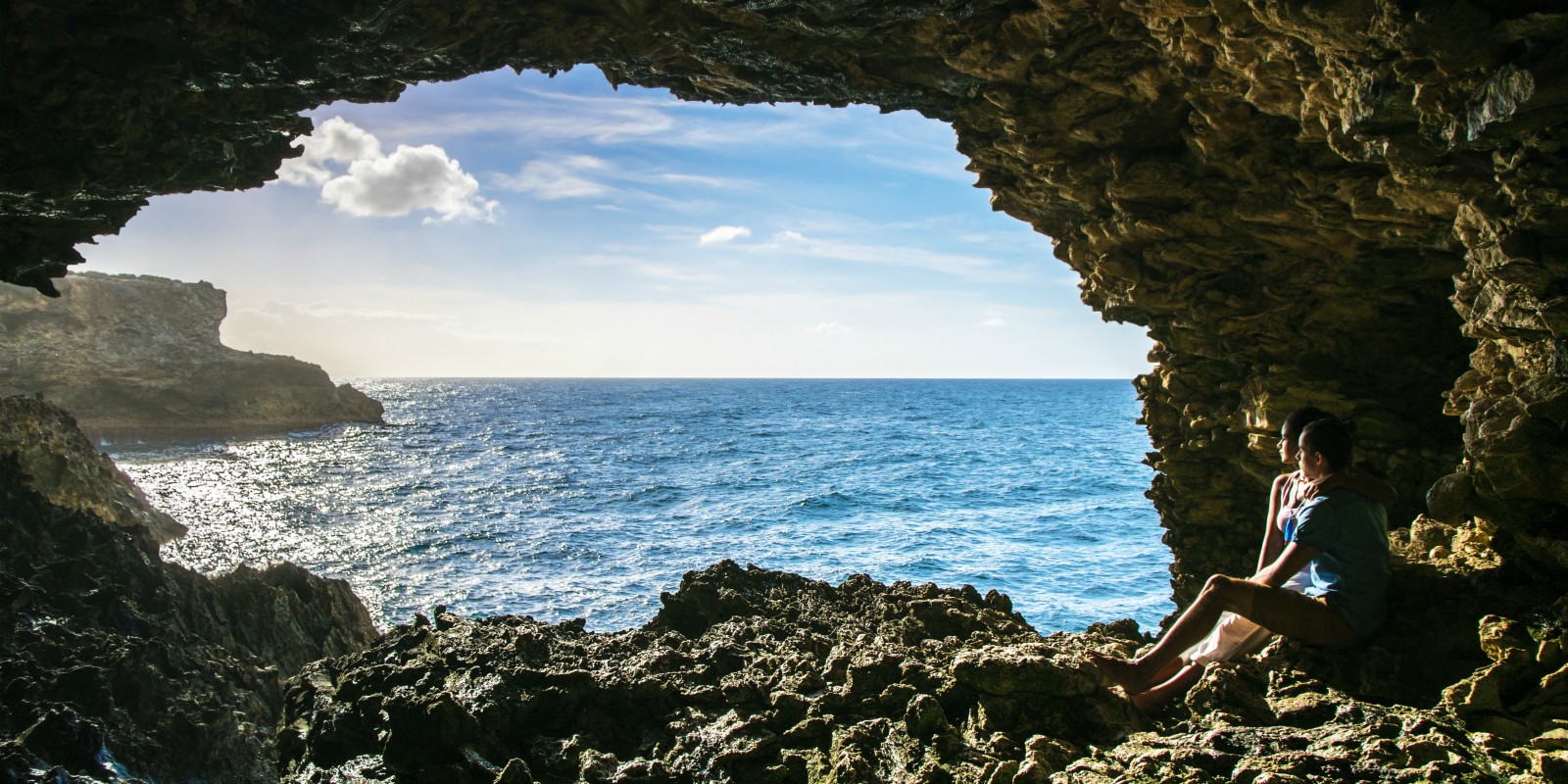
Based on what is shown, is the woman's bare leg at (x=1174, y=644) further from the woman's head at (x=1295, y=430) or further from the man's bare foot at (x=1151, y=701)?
the woman's head at (x=1295, y=430)

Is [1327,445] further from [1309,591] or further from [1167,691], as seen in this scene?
[1167,691]

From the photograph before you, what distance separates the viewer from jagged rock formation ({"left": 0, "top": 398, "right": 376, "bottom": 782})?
8578mm

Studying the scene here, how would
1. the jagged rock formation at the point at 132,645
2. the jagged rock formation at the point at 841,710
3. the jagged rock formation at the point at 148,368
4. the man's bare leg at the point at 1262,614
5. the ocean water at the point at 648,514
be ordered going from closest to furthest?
the jagged rock formation at the point at 841,710 → the man's bare leg at the point at 1262,614 → the jagged rock formation at the point at 132,645 → the ocean water at the point at 648,514 → the jagged rock formation at the point at 148,368

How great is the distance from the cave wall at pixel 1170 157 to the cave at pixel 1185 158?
3 cm

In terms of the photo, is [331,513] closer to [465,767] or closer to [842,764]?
[465,767]

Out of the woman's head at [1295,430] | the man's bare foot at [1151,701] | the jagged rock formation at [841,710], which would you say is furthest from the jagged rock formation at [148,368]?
the woman's head at [1295,430]

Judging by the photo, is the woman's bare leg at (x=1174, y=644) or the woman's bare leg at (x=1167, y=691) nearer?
the woman's bare leg at (x=1174, y=644)

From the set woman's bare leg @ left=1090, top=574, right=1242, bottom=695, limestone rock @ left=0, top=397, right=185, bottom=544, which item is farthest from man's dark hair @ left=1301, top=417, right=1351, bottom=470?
limestone rock @ left=0, top=397, right=185, bottom=544

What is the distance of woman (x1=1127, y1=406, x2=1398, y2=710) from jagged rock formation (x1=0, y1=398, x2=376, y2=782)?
936 cm

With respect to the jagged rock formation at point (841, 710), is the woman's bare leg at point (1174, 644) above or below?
above

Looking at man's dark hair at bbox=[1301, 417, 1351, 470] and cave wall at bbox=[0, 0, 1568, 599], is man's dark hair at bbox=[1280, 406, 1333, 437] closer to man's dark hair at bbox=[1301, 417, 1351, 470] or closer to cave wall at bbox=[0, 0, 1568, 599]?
man's dark hair at bbox=[1301, 417, 1351, 470]

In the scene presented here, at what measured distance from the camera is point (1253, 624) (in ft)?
18.4

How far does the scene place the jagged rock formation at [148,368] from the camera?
184 ft

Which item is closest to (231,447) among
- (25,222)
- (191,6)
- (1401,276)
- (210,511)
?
(210,511)
